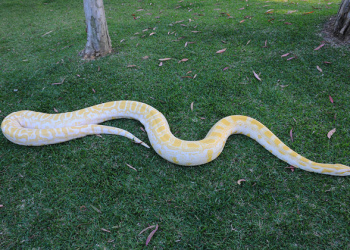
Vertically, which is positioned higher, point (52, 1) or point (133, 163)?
point (52, 1)

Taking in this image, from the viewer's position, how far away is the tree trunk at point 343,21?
4500 millimetres

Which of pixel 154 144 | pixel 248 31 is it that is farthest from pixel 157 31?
pixel 154 144

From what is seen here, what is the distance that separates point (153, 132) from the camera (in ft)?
10.4

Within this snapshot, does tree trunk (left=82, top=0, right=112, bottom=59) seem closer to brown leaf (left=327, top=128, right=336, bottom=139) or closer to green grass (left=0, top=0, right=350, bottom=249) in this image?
green grass (left=0, top=0, right=350, bottom=249)

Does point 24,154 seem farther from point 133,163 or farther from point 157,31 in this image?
point 157,31

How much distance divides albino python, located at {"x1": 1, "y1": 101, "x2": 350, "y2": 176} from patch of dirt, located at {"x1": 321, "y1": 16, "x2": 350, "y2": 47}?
11.1 ft

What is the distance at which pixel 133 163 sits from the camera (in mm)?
2988

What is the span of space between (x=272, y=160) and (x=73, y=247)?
2741 millimetres

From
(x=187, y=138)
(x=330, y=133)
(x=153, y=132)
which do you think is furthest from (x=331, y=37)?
(x=153, y=132)

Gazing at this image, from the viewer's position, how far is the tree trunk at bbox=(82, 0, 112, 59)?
4676 mm

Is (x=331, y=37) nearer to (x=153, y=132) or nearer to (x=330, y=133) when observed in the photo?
(x=330, y=133)

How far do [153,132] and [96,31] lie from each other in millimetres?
3289

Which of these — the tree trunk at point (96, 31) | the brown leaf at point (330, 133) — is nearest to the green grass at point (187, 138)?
the brown leaf at point (330, 133)

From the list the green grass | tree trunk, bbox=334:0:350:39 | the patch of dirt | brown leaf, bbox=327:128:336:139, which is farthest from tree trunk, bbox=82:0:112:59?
tree trunk, bbox=334:0:350:39
